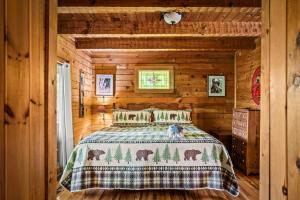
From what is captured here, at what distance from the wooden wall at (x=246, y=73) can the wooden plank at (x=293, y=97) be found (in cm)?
411

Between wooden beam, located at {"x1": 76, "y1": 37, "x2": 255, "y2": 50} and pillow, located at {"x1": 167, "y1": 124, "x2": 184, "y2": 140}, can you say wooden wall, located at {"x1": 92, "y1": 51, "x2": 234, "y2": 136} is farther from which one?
pillow, located at {"x1": 167, "y1": 124, "x2": 184, "y2": 140}

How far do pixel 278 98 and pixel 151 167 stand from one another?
2.47 metres

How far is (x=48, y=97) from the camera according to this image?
1018mm

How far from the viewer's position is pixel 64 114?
4117mm

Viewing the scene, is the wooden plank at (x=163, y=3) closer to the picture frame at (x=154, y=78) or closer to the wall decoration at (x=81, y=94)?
the wall decoration at (x=81, y=94)

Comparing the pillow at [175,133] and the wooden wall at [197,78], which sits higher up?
the wooden wall at [197,78]

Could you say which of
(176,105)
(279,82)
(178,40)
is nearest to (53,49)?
(279,82)

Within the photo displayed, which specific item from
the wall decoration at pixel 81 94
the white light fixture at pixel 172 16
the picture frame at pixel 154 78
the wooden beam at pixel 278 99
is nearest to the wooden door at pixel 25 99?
the wooden beam at pixel 278 99

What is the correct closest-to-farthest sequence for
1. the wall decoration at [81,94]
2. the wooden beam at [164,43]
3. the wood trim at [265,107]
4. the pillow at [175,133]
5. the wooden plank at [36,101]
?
the wooden plank at [36,101]
the wood trim at [265,107]
the pillow at [175,133]
the wooden beam at [164,43]
the wall decoration at [81,94]

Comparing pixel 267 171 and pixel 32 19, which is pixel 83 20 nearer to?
pixel 32 19

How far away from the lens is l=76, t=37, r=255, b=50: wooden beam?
483 centimetres

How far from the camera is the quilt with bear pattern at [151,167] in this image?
10.5 ft

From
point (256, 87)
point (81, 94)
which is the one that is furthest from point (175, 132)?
point (81, 94)

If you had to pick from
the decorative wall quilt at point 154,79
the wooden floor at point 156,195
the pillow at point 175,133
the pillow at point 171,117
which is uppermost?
the decorative wall quilt at point 154,79
